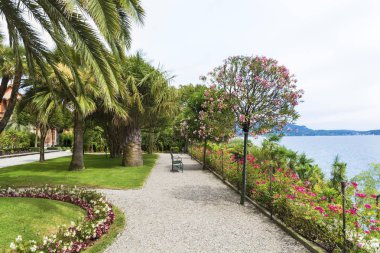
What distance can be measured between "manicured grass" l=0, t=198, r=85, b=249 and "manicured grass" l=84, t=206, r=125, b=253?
773mm

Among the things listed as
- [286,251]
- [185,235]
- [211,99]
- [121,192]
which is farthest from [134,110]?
[286,251]

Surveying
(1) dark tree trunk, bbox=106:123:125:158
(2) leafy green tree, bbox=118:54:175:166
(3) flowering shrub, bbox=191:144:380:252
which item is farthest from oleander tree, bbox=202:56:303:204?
(1) dark tree trunk, bbox=106:123:125:158

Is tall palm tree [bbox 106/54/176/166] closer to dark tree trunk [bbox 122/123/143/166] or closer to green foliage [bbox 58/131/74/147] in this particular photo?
dark tree trunk [bbox 122/123/143/166]

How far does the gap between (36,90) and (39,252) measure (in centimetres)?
1368

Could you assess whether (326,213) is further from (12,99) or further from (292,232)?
(12,99)

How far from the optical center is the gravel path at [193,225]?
5445 mm

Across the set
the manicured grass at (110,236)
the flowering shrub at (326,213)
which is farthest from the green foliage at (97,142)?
the flowering shrub at (326,213)

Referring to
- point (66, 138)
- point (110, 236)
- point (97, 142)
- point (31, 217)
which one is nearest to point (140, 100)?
point (31, 217)

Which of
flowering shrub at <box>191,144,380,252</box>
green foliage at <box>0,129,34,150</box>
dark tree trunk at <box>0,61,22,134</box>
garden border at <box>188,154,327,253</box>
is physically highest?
dark tree trunk at <box>0,61,22,134</box>

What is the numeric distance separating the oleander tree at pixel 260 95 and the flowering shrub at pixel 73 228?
4.88 metres

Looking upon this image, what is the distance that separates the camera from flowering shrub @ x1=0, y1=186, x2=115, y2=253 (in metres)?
4.64

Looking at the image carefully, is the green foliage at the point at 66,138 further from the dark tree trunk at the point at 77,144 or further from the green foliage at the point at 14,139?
the dark tree trunk at the point at 77,144

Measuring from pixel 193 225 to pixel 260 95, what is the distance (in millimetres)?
4358

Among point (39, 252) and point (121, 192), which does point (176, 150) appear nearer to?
point (121, 192)
